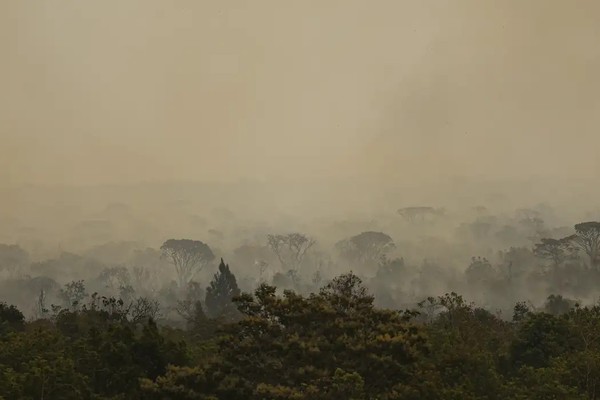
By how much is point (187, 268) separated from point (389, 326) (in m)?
170

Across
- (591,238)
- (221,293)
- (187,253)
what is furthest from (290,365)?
(187,253)

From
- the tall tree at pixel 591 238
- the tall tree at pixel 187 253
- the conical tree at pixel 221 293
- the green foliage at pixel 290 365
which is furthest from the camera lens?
the tall tree at pixel 187 253

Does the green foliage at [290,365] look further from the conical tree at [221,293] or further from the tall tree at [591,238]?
the tall tree at [591,238]

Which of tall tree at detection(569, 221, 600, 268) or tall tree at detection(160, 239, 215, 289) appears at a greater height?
tall tree at detection(160, 239, 215, 289)

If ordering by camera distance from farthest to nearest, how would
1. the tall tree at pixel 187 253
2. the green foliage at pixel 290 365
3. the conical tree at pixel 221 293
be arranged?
1. the tall tree at pixel 187 253
2. the conical tree at pixel 221 293
3. the green foliage at pixel 290 365

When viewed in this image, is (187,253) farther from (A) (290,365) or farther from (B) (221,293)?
(A) (290,365)

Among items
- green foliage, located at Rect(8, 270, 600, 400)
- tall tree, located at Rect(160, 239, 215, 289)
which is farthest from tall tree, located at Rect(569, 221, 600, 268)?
green foliage, located at Rect(8, 270, 600, 400)

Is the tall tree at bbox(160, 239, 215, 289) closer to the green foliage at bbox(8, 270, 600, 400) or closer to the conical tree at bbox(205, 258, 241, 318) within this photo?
the conical tree at bbox(205, 258, 241, 318)

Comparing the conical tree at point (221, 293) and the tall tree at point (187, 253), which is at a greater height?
the tall tree at point (187, 253)

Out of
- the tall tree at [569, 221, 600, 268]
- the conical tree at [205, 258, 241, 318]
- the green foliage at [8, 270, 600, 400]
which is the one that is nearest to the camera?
the green foliage at [8, 270, 600, 400]

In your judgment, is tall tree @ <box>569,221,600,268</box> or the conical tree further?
tall tree @ <box>569,221,600,268</box>

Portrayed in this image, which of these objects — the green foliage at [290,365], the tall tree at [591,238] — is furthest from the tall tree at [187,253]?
the green foliage at [290,365]

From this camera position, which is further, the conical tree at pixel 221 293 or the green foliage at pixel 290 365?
the conical tree at pixel 221 293

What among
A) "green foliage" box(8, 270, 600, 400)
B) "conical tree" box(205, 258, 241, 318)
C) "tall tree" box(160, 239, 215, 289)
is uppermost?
"tall tree" box(160, 239, 215, 289)
